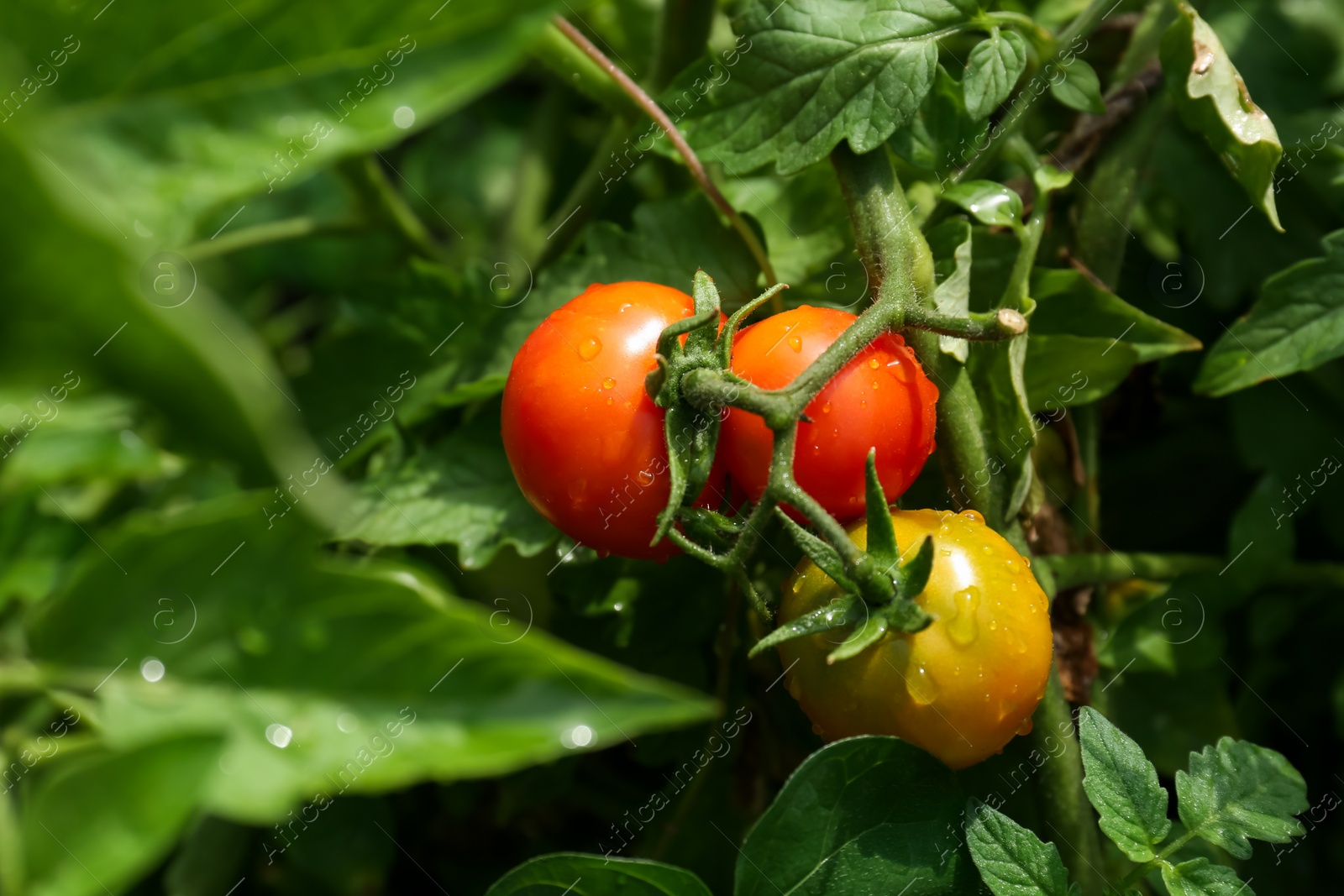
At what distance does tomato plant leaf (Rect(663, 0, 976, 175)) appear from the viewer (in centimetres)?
75

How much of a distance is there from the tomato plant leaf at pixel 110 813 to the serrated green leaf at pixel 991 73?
0.64m

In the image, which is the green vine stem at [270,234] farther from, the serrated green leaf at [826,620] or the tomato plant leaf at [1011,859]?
the tomato plant leaf at [1011,859]

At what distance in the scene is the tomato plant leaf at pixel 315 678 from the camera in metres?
0.42

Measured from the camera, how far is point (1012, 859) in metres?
0.68

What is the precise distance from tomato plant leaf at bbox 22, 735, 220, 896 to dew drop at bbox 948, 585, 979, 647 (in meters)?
0.43

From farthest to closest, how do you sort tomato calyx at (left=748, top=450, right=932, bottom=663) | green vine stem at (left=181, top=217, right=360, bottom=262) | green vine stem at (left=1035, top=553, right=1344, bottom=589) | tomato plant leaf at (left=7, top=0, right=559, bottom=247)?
green vine stem at (left=181, top=217, right=360, bottom=262) < green vine stem at (left=1035, top=553, right=1344, bottom=589) < tomato calyx at (left=748, top=450, right=932, bottom=663) < tomato plant leaf at (left=7, top=0, right=559, bottom=247)

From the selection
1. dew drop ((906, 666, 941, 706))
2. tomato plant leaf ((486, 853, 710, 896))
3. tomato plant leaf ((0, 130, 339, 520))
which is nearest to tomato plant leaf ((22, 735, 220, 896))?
tomato plant leaf ((0, 130, 339, 520))

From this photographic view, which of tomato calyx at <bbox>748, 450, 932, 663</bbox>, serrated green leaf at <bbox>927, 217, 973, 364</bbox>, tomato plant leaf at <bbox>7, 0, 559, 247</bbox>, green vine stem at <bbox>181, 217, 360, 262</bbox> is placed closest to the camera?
tomato plant leaf at <bbox>7, 0, 559, 247</bbox>

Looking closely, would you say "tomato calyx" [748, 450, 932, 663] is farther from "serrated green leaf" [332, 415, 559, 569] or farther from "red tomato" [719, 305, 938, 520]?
"serrated green leaf" [332, 415, 559, 569]

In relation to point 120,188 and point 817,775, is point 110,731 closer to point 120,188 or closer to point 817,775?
point 120,188

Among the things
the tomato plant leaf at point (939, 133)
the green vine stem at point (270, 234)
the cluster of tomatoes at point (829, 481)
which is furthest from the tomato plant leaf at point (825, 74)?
the green vine stem at point (270, 234)

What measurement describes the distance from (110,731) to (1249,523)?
35.6 inches

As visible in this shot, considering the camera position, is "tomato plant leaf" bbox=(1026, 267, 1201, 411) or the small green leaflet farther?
"tomato plant leaf" bbox=(1026, 267, 1201, 411)

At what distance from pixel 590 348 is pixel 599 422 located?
5 cm
